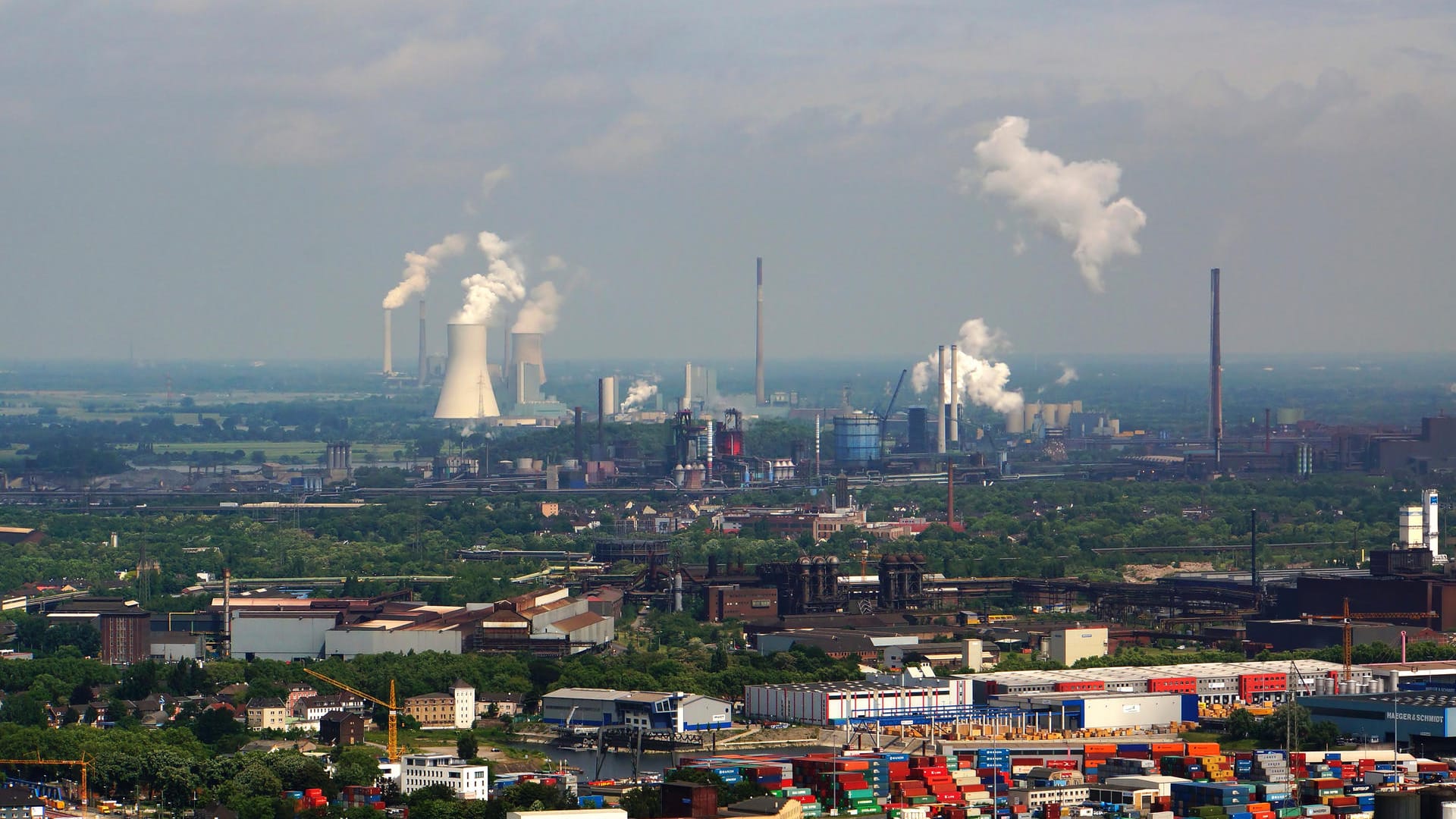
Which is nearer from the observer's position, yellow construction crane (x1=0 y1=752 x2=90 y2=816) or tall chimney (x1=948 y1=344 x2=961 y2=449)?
yellow construction crane (x1=0 y1=752 x2=90 y2=816)

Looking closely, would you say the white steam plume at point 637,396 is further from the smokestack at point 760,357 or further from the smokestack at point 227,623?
the smokestack at point 227,623

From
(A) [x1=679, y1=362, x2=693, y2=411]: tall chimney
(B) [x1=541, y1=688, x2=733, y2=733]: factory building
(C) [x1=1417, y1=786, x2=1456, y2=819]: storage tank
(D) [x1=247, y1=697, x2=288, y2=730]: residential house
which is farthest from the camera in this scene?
(A) [x1=679, y1=362, x2=693, y2=411]: tall chimney

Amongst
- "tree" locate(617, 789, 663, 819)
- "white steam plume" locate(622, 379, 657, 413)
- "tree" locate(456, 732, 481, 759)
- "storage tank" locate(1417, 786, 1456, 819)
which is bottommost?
"tree" locate(456, 732, 481, 759)

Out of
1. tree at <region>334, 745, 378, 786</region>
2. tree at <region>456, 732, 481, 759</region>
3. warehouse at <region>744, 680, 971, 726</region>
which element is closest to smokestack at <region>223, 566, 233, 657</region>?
warehouse at <region>744, 680, 971, 726</region>

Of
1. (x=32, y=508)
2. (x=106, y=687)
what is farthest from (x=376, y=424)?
(x=106, y=687)

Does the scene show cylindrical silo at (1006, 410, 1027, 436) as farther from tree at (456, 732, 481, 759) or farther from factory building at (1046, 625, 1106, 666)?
tree at (456, 732, 481, 759)

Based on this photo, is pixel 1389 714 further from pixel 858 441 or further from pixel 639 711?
pixel 858 441
